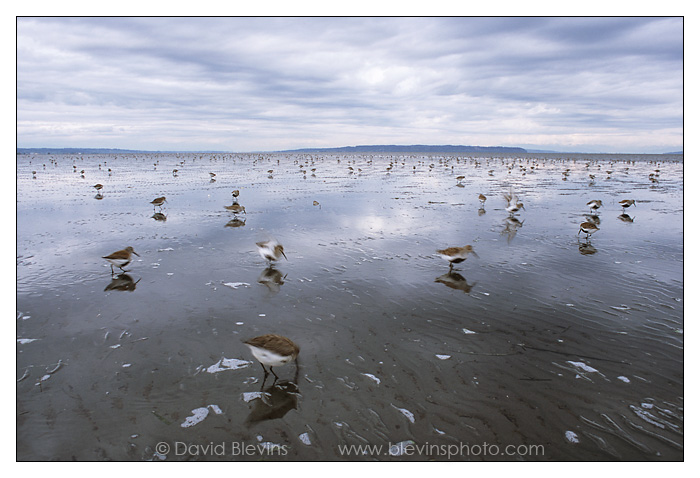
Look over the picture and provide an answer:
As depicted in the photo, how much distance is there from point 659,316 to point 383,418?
6.34m

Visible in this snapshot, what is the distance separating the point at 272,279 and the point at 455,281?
15.6 ft

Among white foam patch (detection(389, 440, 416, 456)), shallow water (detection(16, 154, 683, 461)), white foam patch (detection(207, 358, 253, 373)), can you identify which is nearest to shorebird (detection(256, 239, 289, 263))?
shallow water (detection(16, 154, 683, 461))

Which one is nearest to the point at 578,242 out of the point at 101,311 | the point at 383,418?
the point at 383,418

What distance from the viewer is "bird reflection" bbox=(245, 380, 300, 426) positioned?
4816 millimetres

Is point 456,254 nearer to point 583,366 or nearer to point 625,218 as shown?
point 583,366

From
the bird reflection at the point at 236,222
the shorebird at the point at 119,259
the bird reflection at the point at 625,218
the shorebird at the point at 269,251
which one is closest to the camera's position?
the shorebird at the point at 119,259

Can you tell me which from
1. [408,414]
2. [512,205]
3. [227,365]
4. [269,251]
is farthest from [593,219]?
[227,365]

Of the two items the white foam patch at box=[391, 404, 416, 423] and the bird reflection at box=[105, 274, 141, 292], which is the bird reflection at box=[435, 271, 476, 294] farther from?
the bird reflection at box=[105, 274, 141, 292]

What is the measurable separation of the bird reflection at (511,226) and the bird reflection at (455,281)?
4.83 m

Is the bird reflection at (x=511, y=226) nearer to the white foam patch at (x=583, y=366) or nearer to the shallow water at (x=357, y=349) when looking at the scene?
the shallow water at (x=357, y=349)

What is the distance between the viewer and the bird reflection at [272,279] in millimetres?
Answer: 9008

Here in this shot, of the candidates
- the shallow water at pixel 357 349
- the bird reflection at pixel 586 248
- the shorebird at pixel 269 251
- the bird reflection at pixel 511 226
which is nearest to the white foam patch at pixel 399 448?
the shallow water at pixel 357 349

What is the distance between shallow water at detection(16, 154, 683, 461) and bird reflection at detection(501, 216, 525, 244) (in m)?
0.81

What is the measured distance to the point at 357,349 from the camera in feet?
20.8
